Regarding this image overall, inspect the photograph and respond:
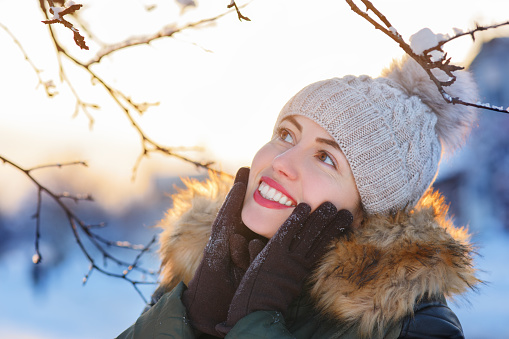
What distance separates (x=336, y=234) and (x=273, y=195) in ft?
0.91

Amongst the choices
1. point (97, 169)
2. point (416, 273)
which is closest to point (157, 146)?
point (416, 273)

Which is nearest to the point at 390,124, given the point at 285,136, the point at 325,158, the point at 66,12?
the point at 325,158

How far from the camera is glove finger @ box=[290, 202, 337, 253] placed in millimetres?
1831

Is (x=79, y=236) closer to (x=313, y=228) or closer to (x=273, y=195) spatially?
(x=273, y=195)

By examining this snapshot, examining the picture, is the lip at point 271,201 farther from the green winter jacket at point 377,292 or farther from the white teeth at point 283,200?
the green winter jacket at point 377,292

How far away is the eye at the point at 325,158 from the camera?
6.50 ft

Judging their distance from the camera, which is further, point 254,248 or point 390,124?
point 390,124

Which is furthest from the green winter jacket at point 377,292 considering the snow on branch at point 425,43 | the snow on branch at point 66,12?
the snow on branch at point 66,12

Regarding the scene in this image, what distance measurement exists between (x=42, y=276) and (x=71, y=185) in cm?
230

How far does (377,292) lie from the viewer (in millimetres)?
1665

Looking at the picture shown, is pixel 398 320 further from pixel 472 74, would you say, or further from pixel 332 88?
pixel 472 74

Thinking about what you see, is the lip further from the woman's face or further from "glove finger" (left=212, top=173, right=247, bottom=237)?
"glove finger" (left=212, top=173, right=247, bottom=237)

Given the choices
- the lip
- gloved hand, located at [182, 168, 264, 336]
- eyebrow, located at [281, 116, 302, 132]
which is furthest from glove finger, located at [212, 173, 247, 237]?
eyebrow, located at [281, 116, 302, 132]

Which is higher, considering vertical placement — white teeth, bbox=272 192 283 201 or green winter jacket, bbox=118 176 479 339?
white teeth, bbox=272 192 283 201
